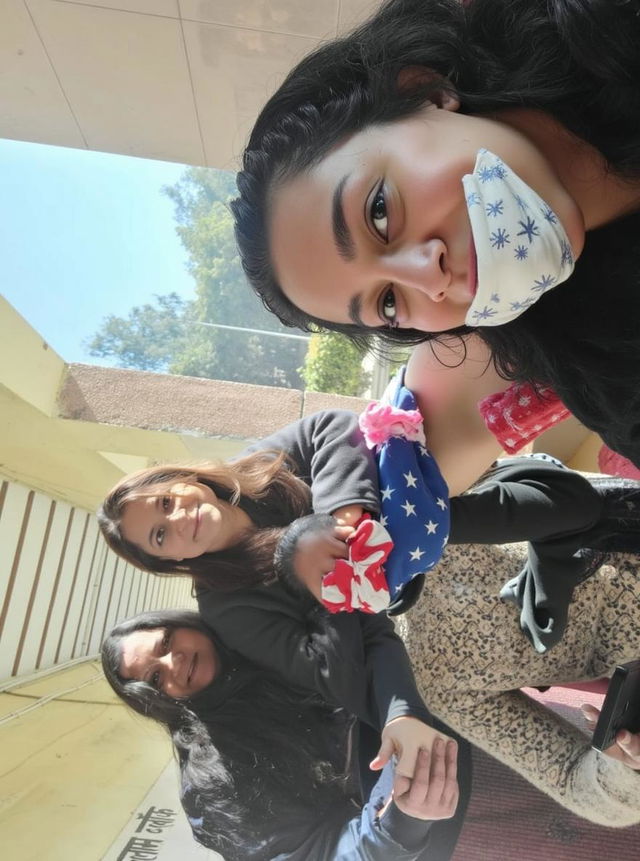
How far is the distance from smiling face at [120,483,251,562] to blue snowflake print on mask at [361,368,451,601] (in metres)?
0.21

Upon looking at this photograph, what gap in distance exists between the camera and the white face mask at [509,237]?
0.55 metres

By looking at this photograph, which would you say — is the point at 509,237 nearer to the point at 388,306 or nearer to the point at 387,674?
the point at 388,306

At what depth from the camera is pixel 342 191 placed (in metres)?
0.61

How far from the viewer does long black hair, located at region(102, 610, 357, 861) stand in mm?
845

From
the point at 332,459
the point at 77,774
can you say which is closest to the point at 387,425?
the point at 332,459

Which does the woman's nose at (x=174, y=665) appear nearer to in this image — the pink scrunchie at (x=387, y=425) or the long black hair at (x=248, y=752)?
the long black hair at (x=248, y=752)

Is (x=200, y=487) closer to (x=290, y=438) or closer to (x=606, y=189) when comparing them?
(x=290, y=438)

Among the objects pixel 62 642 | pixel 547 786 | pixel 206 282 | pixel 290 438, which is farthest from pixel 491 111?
pixel 62 642

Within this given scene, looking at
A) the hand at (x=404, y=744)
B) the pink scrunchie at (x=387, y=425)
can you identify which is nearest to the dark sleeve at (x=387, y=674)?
the hand at (x=404, y=744)

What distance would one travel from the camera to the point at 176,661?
879 mm

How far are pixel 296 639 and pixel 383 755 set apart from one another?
18cm

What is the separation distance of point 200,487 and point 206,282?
862mm

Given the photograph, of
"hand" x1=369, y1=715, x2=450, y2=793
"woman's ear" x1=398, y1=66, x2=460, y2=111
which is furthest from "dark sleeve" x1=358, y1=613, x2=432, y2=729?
"woman's ear" x1=398, y1=66, x2=460, y2=111

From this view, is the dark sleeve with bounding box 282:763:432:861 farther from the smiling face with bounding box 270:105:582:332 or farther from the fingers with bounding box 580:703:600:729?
the smiling face with bounding box 270:105:582:332
